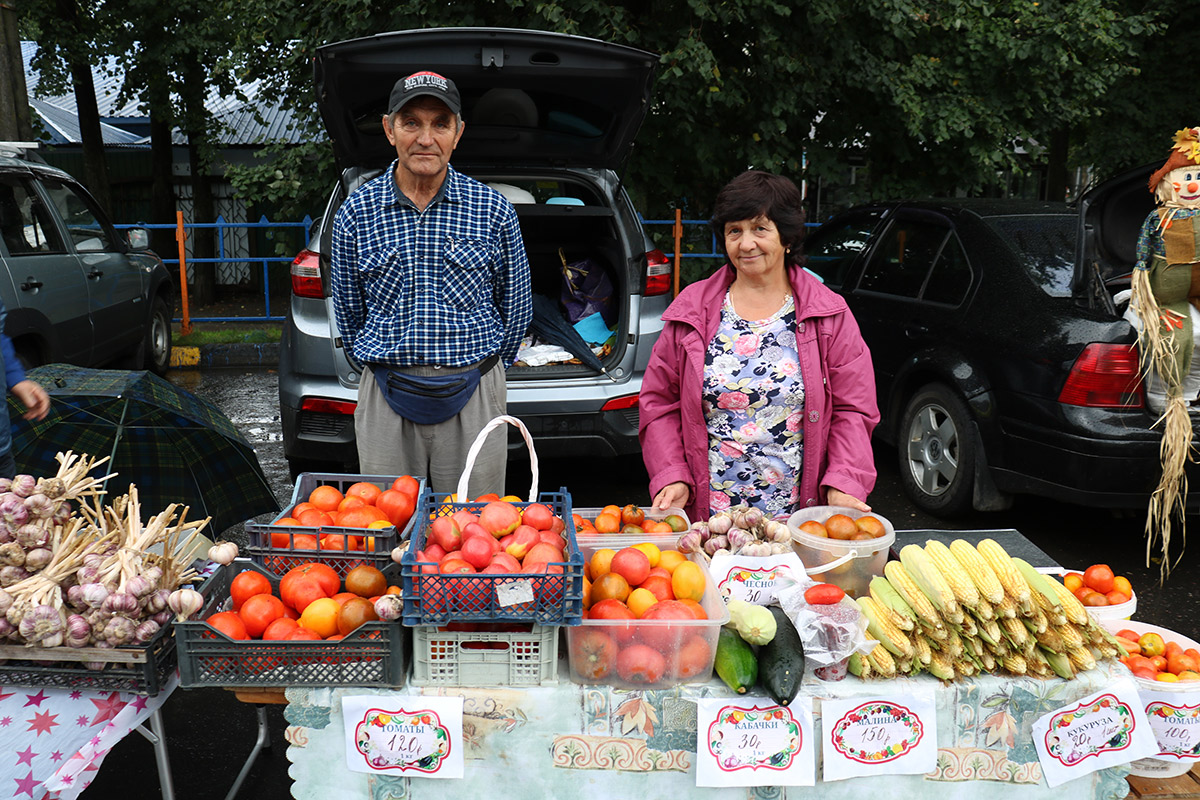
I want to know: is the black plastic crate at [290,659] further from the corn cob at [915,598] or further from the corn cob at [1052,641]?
the corn cob at [1052,641]

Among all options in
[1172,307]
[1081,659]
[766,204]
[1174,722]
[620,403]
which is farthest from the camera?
[620,403]

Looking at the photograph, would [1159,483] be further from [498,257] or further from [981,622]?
[498,257]

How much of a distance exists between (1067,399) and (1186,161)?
1.22 metres

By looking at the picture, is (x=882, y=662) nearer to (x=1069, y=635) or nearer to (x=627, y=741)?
(x=1069, y=635)

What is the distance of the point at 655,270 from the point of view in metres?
5.07

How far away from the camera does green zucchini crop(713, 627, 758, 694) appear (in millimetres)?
2125

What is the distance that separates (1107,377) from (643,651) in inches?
123

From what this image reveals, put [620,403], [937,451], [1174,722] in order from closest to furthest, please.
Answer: [1174,722]
[620,403]
[937,451]

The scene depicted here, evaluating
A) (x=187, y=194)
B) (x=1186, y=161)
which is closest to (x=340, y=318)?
(x=1186, y=161)

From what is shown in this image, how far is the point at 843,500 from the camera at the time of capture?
9.71 ft

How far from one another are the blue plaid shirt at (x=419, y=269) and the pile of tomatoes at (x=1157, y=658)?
2156 mm

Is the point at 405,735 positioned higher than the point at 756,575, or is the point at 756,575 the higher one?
→ the point at 756,575

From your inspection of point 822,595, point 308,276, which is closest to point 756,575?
point 822,595

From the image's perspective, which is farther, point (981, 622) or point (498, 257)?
point (498, 257)
